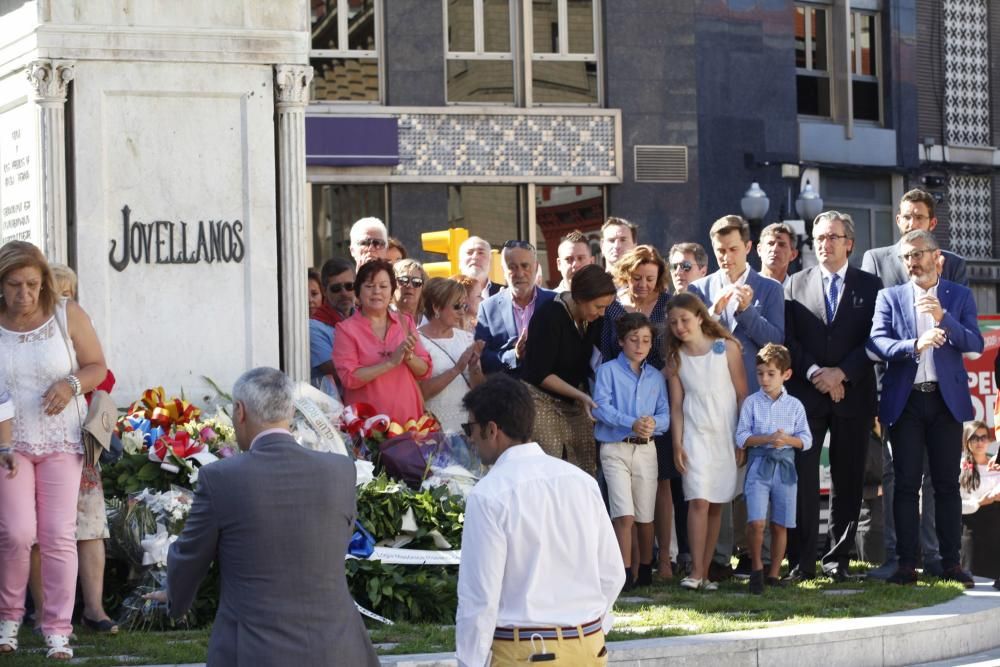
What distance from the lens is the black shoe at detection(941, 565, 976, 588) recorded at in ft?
37.7

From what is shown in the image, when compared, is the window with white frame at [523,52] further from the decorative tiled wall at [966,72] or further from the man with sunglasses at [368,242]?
the man with sunglasses at [368,242]

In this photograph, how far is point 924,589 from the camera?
11.2 metres

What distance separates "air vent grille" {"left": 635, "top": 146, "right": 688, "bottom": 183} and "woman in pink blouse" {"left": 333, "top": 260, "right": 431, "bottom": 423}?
1719cm

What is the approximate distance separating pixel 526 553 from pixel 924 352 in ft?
20.4

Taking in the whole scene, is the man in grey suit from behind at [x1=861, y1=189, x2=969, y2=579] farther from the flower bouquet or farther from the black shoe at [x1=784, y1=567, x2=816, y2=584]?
the flower bouquet

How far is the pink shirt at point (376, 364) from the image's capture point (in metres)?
11.4

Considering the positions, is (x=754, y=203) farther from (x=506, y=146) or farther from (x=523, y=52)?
(x=523, y=52)

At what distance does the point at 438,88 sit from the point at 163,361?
16.1 meters

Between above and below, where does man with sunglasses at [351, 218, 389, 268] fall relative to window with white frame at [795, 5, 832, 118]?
below

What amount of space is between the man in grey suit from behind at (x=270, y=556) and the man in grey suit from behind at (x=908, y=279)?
21.9 ft

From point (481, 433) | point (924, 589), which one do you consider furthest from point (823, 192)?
point (481, 433)

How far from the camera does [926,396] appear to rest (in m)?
11.5

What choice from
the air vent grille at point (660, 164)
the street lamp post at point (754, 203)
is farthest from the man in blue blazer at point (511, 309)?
the air vent grille at point (660, 164)

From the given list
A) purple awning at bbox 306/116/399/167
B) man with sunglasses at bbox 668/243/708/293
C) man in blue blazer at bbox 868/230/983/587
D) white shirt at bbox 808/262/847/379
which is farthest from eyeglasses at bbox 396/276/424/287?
purple awning at bbox 306/116/399/167
